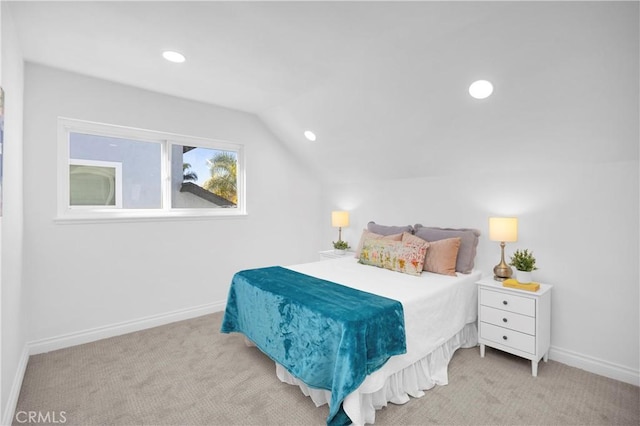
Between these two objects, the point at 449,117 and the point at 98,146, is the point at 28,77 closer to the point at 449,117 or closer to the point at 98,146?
the point at 98,146

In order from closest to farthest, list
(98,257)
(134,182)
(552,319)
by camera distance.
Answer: (552,319) → (98,257) → (134,182)

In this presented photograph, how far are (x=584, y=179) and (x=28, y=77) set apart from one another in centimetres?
449

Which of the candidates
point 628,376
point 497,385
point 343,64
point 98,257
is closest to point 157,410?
point 98,257

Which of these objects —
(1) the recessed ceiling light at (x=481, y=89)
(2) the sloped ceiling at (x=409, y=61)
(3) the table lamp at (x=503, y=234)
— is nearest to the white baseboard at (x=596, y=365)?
(3) the table lamp at (x=503, y=234)

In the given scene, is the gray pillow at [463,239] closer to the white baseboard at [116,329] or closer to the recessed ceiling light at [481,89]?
the recessed ceiling light at [481,89]

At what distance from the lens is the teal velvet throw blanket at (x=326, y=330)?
71.0 inches

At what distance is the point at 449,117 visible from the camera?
9.11ft

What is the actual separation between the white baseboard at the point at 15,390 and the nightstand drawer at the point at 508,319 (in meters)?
3.14

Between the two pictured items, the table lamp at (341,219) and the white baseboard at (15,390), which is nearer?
the white baseboard at (15,390)

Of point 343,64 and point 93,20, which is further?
point 343,64

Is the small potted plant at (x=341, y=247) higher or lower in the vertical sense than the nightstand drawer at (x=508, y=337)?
higher

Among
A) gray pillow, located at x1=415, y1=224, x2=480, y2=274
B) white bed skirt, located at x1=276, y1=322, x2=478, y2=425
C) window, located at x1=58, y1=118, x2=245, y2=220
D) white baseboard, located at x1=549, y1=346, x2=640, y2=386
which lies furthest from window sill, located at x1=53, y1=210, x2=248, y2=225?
white baseboard, located at x1=549, y1=346, x2=640, y2=386

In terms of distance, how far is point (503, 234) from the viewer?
8.87 ft

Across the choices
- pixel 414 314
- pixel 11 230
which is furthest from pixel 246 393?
pixel 11 230
